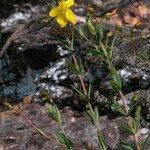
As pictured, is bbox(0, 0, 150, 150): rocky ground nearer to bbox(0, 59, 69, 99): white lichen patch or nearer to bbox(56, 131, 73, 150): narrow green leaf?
bbox(0, 59, 69, 99): white lichen patch

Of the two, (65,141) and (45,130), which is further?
(45,130)

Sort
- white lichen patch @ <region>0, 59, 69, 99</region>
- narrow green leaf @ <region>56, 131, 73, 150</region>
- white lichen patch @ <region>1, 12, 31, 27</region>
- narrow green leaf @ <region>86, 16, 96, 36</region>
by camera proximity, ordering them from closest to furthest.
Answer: narrow green leaf @ <region>86, 16, 96, 36</region>
narrow green leaf @ <region>56, 131, 73, 150</region>
white lichen patch @ <region>0, 59, 69, 99</region>
white lichen patch @ <region>1, 12, 31, 27</region>

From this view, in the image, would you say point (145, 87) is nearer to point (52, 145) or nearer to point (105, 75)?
point (105, 75)

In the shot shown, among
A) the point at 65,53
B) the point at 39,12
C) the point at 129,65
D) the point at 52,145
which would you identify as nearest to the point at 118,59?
the point at 129,65

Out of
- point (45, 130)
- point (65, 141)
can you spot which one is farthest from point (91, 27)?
point (45, 130)

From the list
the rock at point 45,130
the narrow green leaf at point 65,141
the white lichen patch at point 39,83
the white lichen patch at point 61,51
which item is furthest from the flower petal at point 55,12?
the white lichen patch at point 61,51

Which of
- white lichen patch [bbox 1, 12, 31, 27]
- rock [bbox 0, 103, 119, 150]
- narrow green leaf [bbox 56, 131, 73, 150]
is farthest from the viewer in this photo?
white lichen patch [bbox 1, 12, 31, 27]

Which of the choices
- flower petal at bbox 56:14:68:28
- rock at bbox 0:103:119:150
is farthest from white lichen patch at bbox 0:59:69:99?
flower petal at bbox 56:14:68:28

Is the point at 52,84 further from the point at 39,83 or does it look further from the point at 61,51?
the point at 61,51
